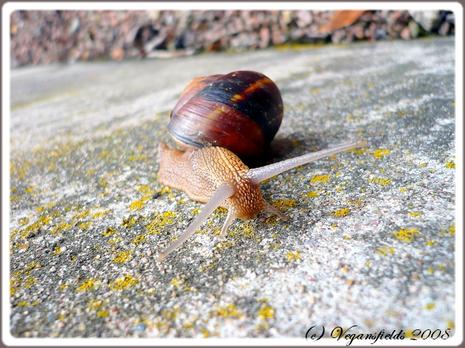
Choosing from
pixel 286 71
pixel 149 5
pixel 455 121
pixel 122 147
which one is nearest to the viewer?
pixel 455 121

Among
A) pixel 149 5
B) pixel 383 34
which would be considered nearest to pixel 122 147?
pixel 149 5

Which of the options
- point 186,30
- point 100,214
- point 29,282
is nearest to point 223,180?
point 100,214

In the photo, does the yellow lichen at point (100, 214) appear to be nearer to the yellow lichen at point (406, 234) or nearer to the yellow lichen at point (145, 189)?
the yellow lichen at point (145, 189)

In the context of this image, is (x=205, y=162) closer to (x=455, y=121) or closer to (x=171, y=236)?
(x=171, y=236)

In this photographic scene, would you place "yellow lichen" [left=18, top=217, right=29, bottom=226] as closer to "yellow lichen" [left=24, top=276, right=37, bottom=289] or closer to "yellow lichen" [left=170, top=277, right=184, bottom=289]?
"yellow lichen" [left=24, top=276, right=37, bottom=289]

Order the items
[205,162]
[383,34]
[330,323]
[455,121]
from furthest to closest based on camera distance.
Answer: [383,34] < [455,121] < [205,162] < [330,323]

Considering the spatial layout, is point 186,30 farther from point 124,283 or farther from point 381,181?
point 124,283

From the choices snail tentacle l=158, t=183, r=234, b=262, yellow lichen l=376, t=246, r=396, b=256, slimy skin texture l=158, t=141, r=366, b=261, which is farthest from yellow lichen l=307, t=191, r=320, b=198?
yellow lichen l=376, t=246, r=396, b=256
